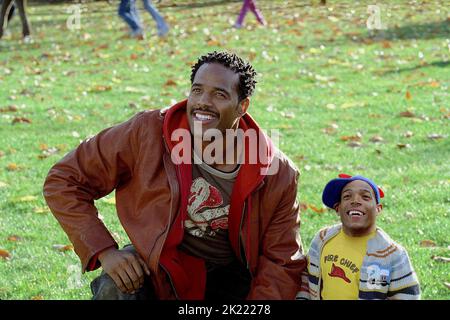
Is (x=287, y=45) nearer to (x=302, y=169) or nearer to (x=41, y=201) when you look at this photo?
(x=302, y=169)

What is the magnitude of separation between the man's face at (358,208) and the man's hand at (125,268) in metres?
0.86

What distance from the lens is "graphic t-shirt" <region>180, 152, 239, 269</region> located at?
12.5 feet

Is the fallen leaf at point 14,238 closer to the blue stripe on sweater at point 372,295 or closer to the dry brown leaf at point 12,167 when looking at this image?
the dry brown leaf at point 12,167

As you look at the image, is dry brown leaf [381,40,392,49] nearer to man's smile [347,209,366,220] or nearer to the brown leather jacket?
the brown leather jacket

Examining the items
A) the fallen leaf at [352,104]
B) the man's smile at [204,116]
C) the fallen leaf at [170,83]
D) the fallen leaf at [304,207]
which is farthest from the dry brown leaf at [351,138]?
the man's smile at [204,116]

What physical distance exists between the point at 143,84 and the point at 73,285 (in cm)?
648

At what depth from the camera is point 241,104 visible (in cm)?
387

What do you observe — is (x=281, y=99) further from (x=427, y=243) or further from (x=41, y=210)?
(x=427, y=243)

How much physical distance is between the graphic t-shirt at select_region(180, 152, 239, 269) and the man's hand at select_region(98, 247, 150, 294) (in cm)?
30

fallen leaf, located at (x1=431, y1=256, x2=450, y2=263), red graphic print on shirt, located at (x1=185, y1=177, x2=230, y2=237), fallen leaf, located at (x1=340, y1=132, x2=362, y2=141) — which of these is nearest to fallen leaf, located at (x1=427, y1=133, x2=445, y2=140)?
fallen leaf, located at (x1=340, y1=132, x2=362, y2=141)

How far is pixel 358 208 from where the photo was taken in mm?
3742

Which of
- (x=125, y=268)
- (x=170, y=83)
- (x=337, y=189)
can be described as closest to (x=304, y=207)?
(x=337, y=189)

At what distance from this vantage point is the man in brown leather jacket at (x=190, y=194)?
3.73m
